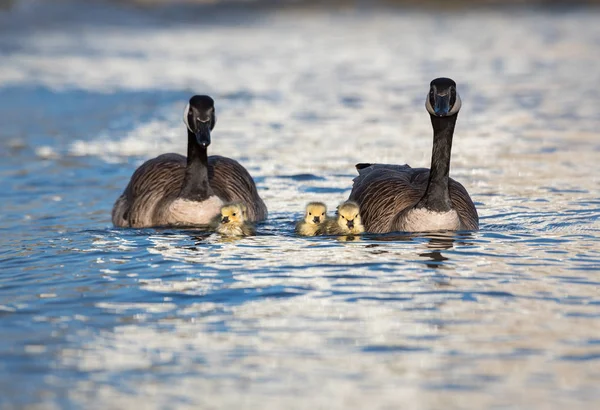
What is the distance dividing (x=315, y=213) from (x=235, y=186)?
1.74 meters

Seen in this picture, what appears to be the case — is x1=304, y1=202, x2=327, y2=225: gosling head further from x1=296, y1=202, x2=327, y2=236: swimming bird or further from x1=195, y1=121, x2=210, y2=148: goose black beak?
x1=195, y1=121, x2=210, y2=148: goose black beak

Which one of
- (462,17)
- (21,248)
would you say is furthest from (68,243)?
(462,17)

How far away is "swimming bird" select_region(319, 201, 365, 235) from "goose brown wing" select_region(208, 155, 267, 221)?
3.91 feet

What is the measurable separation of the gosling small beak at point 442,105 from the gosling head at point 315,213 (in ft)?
4.84

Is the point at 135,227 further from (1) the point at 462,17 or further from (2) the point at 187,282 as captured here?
(1) the point at 462,17

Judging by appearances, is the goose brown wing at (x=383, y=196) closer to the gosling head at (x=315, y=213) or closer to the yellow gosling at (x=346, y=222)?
the yellow gosling at (x=346, y=222)

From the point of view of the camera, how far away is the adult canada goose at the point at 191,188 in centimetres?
1182

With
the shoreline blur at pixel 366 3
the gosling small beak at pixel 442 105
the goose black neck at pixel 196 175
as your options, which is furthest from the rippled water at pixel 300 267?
the shoreline blur at pixel 366 3

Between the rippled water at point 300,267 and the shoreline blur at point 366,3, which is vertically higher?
the shoreline blur at point 366,3

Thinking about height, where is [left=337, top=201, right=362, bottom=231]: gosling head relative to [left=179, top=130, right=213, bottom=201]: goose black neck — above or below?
below

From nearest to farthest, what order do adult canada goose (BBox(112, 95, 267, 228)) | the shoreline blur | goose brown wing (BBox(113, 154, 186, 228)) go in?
adult canada goose (BBox(112, 95, 267, 228)) < goose brown wing (BBox(113, 154, 186, 228)) < the shoreline blur

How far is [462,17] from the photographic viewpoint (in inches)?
1953

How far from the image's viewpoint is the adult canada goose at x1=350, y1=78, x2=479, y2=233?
35.9ft

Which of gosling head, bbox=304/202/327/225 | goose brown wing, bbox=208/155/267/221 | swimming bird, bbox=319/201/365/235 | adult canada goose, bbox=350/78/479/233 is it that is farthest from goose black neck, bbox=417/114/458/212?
goose brown wing, bbox=208/155/267/221
